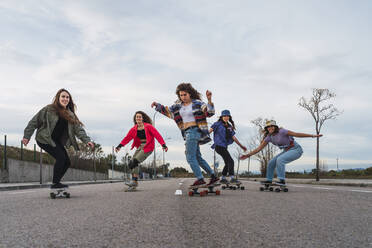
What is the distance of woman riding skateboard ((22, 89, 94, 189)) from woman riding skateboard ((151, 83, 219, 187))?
1.66 m

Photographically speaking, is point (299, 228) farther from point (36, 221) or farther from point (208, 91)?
point (208, 91)

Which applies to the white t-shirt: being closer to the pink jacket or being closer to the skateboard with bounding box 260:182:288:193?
the pink jacket

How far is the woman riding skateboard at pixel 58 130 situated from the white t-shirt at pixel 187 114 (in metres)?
1.90

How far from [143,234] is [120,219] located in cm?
81

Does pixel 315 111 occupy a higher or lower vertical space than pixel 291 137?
higher

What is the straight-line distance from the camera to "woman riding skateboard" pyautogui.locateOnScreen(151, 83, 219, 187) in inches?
264

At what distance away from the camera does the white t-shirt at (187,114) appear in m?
6.80

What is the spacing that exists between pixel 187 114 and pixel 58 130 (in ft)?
8.19

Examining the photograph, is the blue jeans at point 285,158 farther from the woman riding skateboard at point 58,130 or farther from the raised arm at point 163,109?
the woman riding skateboard at point 58,130

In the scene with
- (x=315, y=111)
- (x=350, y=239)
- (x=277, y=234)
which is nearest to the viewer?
(x=350, y=239)

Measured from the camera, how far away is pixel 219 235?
2549mm

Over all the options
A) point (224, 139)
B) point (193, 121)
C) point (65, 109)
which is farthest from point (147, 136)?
point (65, 109)

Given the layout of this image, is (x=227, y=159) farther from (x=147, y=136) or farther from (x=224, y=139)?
(x=147, y=136)

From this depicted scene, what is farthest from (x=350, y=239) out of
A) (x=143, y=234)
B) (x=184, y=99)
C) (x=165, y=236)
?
(x=184, y=99)
